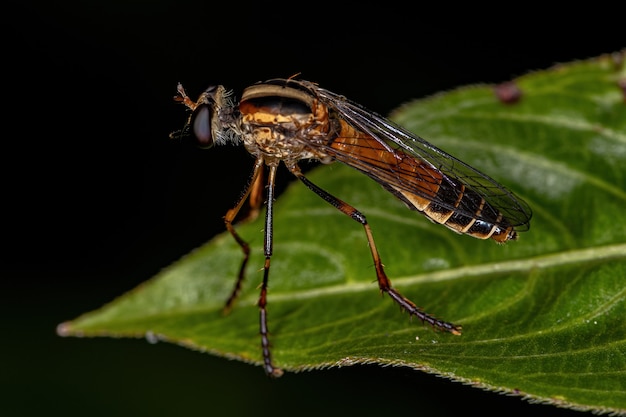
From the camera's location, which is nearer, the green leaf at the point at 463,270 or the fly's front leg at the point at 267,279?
the green leaf at the point at 463,270

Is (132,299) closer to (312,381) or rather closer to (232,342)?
(232,342)

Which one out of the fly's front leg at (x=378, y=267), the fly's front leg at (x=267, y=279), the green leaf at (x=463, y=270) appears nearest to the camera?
the green leaf at (x=463, y=270)

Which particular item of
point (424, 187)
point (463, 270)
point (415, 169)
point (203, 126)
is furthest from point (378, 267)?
point (203, 126)

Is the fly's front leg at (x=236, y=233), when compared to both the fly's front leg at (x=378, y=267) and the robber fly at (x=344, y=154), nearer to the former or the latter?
the robber fly at (x=344, y=154)

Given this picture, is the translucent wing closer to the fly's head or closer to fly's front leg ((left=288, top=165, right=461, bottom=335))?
fly's front leg ((left=288, top=165, right=461, bottom=335))

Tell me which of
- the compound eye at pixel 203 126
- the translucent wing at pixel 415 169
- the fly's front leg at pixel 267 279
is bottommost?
the fly's front leg at pixel 267 279

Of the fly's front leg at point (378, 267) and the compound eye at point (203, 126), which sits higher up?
the compound eye at point (203, 126)

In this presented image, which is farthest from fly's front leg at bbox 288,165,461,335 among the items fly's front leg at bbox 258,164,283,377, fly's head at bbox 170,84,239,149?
fly's head at bbox 170,84,239,149

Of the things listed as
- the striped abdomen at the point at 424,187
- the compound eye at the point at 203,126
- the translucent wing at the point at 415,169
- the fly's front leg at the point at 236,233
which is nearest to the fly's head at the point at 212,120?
the compound eye at the point at 203,126
